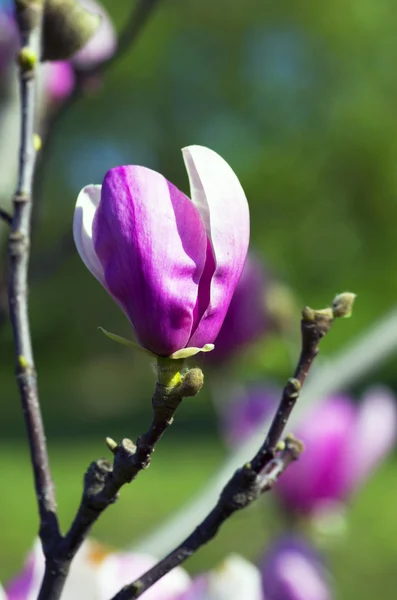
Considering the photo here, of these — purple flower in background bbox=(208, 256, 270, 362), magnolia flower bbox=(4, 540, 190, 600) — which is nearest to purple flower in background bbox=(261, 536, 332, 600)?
magnolia flower bbox=(4, 540, 190, 600)

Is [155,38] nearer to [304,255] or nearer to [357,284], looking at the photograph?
[304,255]

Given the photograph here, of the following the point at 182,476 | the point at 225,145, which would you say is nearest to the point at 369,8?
the point at 225,145

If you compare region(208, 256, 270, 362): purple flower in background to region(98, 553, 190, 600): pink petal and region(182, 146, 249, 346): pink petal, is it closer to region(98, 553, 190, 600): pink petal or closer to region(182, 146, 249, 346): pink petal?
region(98, 553, 190, 600): pink petal

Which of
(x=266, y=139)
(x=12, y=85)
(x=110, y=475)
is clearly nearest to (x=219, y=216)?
(x=110, y=475)

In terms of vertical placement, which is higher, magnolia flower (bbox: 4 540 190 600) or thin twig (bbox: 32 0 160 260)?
thin twig (bbox: 32 0 160 260)

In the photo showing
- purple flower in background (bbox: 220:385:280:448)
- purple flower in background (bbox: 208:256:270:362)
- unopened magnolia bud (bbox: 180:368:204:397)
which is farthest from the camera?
purple flower in background (bbox: 208:256:270:362)

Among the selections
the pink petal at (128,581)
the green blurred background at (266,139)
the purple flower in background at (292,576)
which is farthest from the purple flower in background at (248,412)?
the green blurred background at (266,139)

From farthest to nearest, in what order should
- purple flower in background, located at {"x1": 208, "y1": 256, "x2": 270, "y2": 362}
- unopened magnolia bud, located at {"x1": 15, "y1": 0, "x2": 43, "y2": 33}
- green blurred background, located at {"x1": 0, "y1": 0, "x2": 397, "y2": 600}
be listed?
green blurred background, located at {"x1": 0, "y1": 0, "x2": 397, "y2": 600}
purple flower in background, located at {"x1": 208, "y1": 256, "x2": 270, "y2": 362}
unopened magnolia bud, located at {"x1": 15, "y1": 0, "x2": 43, "y2": 33}
